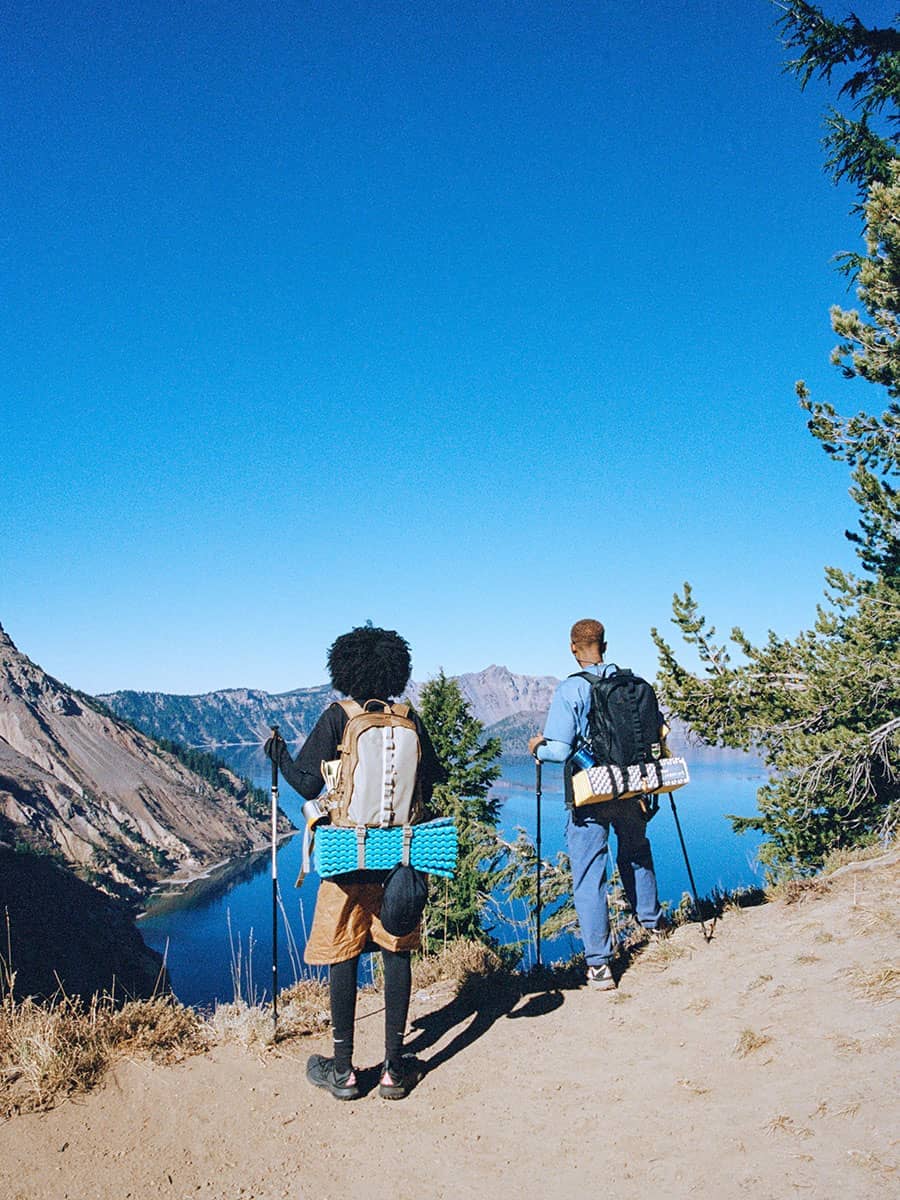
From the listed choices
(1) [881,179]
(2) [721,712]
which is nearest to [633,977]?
(2) [721,712]

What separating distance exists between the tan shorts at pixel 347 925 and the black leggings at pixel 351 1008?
0.06 m

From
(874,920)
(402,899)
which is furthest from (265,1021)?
(874,920)

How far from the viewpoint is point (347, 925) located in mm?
3943

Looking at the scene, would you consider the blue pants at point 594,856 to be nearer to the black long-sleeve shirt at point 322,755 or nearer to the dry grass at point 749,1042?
the dry grass at point 749,1042

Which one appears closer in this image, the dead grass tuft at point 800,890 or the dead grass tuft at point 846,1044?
the dead grass tuft at point 846,1044

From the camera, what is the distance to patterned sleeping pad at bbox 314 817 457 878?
3.74 metres

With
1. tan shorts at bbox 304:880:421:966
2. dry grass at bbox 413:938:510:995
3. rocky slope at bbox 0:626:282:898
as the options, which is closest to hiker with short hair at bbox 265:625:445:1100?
tan shorts at bbox 304:880:421:966

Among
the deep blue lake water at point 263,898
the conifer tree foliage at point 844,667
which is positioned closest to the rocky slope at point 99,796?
the deep blue lake water at point 263,898

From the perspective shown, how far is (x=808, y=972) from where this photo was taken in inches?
185

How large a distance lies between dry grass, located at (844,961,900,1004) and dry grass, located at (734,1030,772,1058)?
615 millimetres

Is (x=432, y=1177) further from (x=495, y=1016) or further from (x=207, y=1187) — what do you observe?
(x=495, y=1016)

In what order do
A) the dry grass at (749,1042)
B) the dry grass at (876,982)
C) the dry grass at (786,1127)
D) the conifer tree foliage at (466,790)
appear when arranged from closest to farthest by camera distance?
the dry grass at (786,1127), the dry grass at (749,1042), the dry grass at (876,982), the conifer tree foliage at (466,790)

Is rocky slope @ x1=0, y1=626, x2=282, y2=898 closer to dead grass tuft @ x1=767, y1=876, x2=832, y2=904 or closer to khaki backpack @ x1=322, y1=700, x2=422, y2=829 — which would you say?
dead grass tuft @ x1=767, y1=876, x2=832, y2=904

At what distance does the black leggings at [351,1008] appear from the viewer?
12.9 ft
